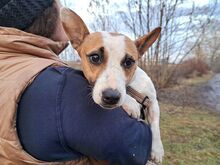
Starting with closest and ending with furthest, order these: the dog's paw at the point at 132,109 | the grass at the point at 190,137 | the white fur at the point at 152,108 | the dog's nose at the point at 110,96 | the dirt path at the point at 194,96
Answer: the dog's nose at the point at 110,96
the dog's paw at the point at 132,109
the white fur at the point at 152,108
the grass at the point at 190,137
the dirt path at the point at 194,96

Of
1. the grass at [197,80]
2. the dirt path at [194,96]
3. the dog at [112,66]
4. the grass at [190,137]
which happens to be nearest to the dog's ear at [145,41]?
the dog at [112,66]

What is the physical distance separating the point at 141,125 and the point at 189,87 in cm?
1042

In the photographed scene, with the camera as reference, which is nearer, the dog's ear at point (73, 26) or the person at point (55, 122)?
the person at point (55, 122)

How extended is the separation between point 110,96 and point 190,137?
4.53 metres

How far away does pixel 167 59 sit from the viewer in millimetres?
10148

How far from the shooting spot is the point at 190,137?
5.86 m

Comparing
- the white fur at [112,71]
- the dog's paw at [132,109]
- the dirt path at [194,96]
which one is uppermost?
the white fur at [112,71]

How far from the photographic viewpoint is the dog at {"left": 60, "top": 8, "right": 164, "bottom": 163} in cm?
155

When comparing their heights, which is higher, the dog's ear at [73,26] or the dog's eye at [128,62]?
the dog's ear at [73,26]

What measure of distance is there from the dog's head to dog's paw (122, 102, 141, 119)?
8 cm

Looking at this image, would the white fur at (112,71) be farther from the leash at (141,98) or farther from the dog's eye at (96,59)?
the leash at (141,98)

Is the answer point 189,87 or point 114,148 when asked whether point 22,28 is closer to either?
point 114,148

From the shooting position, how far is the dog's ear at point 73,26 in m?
1.79

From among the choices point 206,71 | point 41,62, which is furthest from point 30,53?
point 206,71
